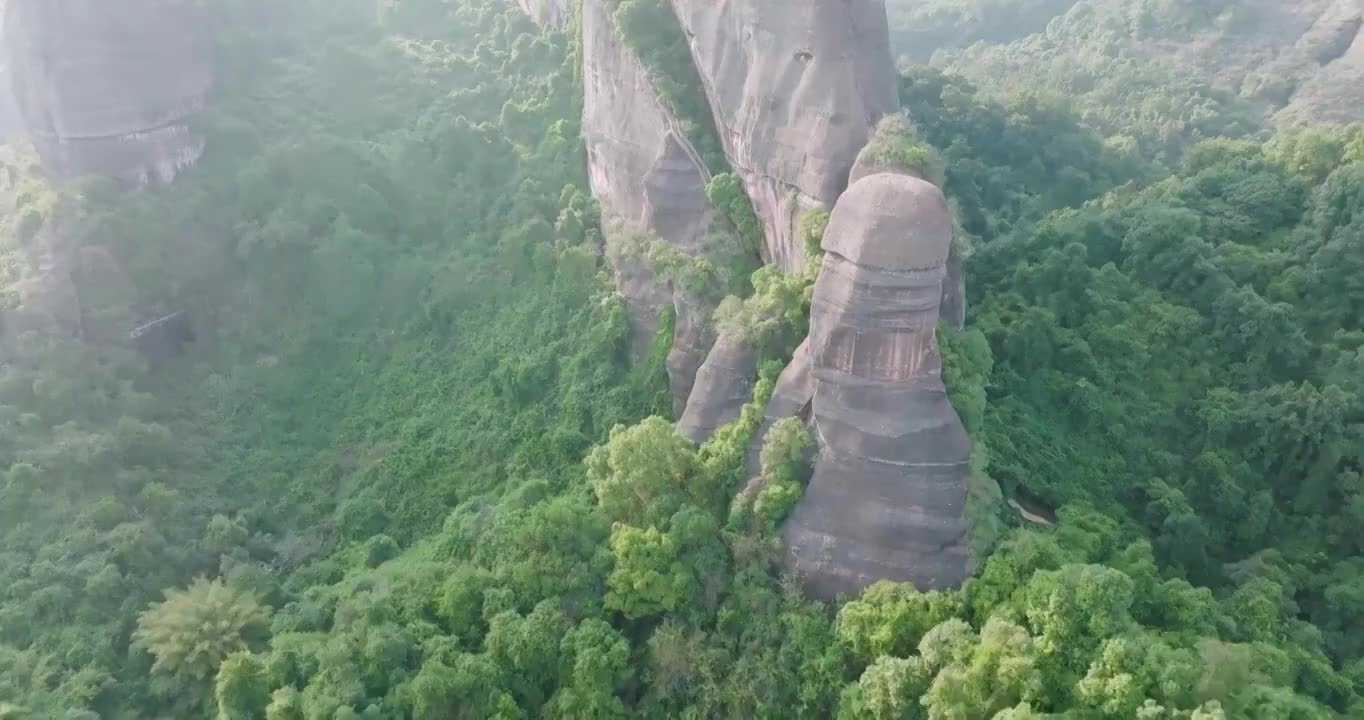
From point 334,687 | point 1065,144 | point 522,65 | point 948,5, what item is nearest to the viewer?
point 334,687

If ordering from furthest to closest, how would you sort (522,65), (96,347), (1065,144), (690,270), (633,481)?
(1065,144)
(522,65)
(96,347)
(690,270)
(633,481)

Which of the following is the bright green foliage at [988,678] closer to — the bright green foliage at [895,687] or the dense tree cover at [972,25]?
the bright green foliage at [895,687]

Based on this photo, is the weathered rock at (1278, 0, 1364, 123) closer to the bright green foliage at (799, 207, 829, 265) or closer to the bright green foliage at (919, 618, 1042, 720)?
the bright green foliage at (799, 207, 829, 265)

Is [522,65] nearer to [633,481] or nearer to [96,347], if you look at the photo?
[96,347]

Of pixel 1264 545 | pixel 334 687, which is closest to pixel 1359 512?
pixel 1264 545

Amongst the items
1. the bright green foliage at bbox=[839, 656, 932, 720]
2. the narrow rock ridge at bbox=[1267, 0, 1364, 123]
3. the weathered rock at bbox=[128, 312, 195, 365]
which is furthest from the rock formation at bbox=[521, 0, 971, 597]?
the narrow rock ridge at bbox=[1267, 0, 1364, 123]

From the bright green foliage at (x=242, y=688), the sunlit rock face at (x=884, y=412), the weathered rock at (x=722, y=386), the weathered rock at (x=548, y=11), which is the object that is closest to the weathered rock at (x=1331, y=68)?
the weathered rock at (x=548, y=11)

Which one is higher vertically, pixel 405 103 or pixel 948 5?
pixel 948 5
